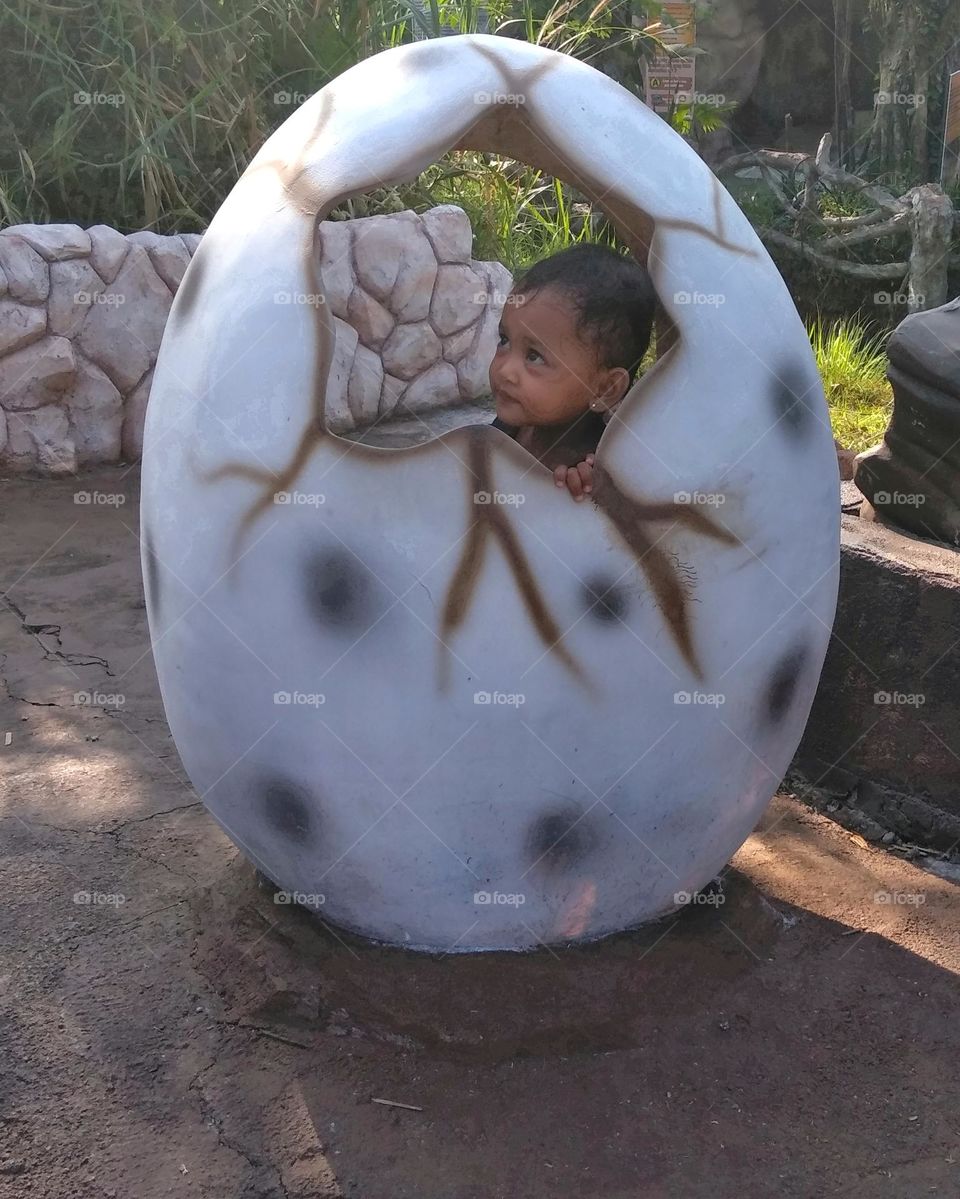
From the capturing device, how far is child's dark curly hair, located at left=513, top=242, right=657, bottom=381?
2.27 m

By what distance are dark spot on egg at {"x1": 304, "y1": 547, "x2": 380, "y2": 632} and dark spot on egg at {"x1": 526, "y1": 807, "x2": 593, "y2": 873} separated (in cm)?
46

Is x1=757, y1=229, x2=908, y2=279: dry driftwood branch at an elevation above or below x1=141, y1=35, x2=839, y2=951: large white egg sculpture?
below

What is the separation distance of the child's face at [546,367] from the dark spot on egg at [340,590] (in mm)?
464

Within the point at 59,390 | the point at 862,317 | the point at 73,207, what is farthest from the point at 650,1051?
the point at 862,317

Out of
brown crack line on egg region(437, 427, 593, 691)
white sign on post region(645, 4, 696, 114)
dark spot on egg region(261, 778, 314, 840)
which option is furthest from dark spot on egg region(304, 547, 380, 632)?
white sign on post region(645, 4, 696, 114)

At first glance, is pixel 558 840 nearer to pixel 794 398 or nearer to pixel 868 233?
pixel 794 398

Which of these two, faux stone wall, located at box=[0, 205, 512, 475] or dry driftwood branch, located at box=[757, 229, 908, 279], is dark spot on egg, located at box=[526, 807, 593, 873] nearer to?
faux stone wall, located at box=[0, 205, 512, 475]

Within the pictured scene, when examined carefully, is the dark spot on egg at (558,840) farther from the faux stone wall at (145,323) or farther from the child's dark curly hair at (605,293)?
the faux stone wall at (145,323)

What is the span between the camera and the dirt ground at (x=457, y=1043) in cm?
204

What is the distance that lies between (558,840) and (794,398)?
2.80ft

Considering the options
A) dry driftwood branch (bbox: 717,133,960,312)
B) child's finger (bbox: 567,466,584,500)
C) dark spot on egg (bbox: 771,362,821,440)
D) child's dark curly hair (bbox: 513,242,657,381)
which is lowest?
dry driftwood branch (bbox: 717,133,960,312)

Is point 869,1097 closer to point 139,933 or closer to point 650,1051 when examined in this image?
point 650,1051

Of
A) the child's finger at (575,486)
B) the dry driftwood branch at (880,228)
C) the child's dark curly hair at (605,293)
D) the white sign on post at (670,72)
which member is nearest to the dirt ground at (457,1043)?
the child's finger at (575,486)

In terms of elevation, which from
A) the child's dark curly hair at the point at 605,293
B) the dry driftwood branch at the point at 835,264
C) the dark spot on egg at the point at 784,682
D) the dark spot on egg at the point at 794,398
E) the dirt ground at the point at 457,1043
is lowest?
the dry driftwood branch at the point at 835,264
